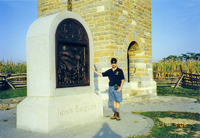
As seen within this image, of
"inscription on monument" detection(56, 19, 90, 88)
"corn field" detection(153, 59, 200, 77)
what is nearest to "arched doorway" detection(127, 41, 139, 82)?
"inscription on monument" detection(56, 19, 90, 88)

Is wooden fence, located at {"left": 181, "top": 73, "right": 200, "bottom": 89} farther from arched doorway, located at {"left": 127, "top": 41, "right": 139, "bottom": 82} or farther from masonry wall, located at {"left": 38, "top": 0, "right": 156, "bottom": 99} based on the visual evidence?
arched doorway, located at {"left": 127, "top": 41, "right": 139, "bottom": 82}

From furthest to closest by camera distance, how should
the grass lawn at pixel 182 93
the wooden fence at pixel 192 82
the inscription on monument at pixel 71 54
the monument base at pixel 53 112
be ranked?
1. the wooden fence at pixel 192 82
2. the grass lawn at pixel 182 93
3. the inscription on monument at pixel 71 54
4. the monument base at pixel 53 112

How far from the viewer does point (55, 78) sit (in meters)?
4.61

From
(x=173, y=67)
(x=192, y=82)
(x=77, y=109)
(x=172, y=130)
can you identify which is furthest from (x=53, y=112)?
(x=173, y=67)

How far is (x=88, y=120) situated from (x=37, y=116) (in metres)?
1.28

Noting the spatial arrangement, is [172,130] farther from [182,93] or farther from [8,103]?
[182,93]

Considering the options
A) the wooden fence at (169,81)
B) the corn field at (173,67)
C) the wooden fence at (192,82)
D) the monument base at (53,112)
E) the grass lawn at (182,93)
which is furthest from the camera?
the corn field at (173,67)

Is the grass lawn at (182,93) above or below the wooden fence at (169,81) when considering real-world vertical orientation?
below

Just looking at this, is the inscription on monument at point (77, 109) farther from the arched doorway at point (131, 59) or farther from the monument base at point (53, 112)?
the arched doorway at point (131, 59)

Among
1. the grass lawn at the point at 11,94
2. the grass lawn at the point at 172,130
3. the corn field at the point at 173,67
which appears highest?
the corn field at the point at 173,67

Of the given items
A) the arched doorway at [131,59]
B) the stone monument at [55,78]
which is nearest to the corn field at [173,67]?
the arched doorway at [131,59]

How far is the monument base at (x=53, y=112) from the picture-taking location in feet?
14.1

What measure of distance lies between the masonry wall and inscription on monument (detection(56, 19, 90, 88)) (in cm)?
324

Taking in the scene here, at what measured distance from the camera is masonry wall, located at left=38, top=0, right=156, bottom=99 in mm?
8734
